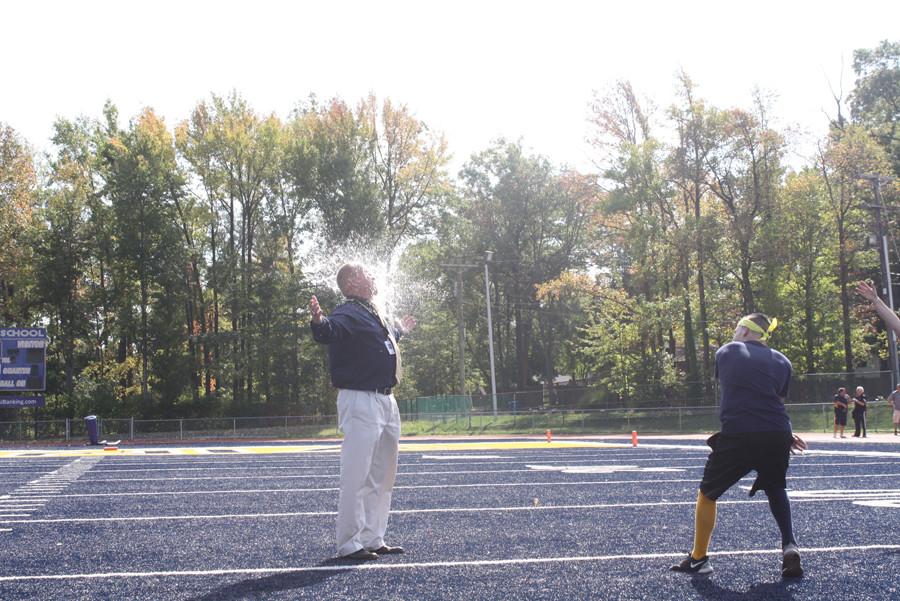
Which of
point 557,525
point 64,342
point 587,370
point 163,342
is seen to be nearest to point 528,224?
point 587,370

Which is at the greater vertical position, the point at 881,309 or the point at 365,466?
the point at 881,309

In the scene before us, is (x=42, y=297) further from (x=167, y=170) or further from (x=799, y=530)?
(x=799, y=530)

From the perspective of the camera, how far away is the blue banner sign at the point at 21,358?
33938 mm

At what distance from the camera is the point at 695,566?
5238 mm

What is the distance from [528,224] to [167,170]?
2458 cm

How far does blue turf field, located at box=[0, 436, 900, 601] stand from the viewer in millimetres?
4941

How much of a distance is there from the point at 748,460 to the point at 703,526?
50 centimetres

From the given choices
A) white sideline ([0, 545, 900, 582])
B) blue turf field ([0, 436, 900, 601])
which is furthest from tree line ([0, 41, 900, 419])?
white sideline ([0, 545, 900, 582])

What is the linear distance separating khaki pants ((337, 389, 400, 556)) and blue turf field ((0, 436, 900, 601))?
0.95 ft

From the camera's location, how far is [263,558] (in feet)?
19.9

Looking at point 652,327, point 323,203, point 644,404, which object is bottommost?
point 644,404

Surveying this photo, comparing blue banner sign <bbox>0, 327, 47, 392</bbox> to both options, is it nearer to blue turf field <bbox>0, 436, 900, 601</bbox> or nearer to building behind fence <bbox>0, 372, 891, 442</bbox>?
building behind fence <bbox>0, 372, 891, 442</bbox>

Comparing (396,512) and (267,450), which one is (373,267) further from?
(396,512)

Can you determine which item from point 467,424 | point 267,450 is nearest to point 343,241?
point 467,424
